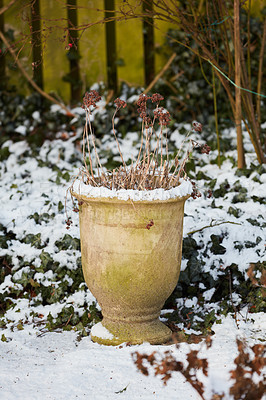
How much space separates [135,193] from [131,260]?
0.29 m

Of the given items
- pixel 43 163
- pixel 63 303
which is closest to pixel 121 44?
pixel 43 163

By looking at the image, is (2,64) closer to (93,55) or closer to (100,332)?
(93,55)

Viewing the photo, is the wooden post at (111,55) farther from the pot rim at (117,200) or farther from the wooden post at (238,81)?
the pot rim at (117,200)

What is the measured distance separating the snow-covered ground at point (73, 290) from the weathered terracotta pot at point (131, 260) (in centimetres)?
13

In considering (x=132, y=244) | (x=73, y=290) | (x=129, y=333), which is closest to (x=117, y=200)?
(x=132, y=244)

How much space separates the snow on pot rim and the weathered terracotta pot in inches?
0.6

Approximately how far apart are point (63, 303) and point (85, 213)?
2.29 feet

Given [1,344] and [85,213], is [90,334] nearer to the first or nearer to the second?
[1,344]

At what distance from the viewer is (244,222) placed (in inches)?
122

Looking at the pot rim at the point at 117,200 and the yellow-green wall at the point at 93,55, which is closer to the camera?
the pot rim at the point at 117,200

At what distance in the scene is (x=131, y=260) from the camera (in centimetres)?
229

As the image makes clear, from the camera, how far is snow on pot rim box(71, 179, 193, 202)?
2.23 metres

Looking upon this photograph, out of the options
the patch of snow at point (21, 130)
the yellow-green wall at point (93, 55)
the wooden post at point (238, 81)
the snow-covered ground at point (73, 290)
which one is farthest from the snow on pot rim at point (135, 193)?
the yellow-green wall at point (93, 55)

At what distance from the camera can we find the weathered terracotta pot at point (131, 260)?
228 centimetres
